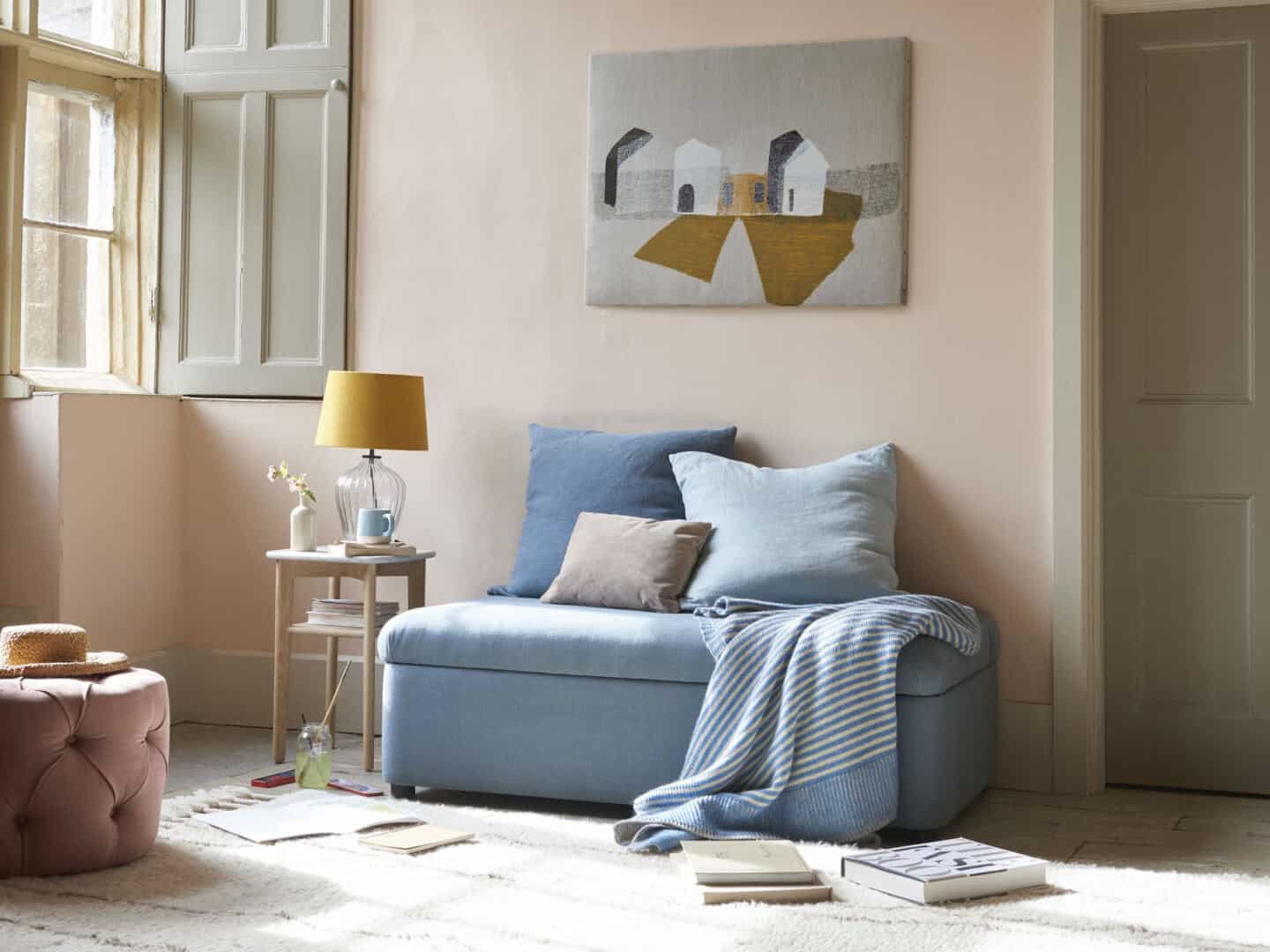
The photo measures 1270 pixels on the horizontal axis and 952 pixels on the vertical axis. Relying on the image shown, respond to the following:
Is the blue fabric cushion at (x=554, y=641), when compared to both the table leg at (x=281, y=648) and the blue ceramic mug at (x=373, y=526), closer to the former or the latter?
the blue ceramic mug at (x=373, y=526)

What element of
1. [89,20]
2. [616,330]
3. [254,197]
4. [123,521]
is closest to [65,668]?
[123,521]

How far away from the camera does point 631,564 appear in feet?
14.0

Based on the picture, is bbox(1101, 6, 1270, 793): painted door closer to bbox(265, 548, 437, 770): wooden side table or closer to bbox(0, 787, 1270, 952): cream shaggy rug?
bbox(0, 787, 1270, 952): cream shaggy rug

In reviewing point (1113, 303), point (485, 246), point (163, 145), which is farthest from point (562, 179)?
point (1113, 303)

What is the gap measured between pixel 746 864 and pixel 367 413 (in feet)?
6.73

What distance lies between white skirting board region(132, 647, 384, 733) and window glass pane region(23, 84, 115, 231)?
5.28 ft

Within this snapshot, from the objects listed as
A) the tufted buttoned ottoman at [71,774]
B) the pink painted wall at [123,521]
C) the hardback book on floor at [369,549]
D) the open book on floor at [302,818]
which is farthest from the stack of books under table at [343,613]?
the tufted buttoned ottoman at [71,774]

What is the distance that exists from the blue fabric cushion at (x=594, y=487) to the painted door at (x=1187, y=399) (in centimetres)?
130

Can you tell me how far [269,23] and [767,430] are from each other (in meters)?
2.33

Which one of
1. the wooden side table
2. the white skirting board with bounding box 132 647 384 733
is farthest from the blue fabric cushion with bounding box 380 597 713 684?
the white skirting board with bounding box 132 647 384 733

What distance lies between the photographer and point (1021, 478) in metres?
4.46

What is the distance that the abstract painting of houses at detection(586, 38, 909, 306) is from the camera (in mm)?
4586

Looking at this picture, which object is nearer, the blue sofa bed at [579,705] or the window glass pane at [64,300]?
the blue sofa bed at [579,705]

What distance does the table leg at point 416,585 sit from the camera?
186 inches
